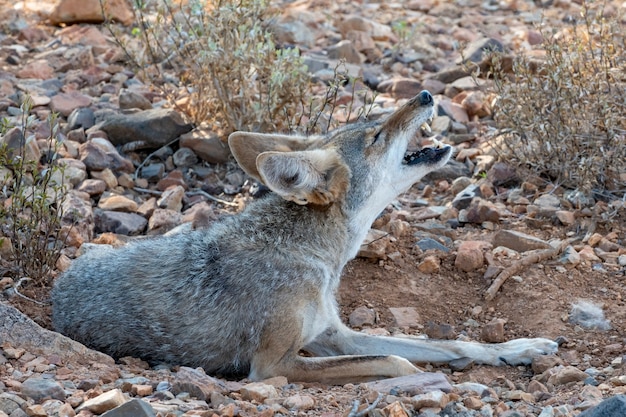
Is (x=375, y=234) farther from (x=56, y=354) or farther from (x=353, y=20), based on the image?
(x=353, y=20)

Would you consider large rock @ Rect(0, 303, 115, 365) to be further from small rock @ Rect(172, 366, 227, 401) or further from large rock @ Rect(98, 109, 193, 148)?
large rock @ Rect(98, 109, 193, 148)

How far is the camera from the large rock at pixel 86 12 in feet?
43.4

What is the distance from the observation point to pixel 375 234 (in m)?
8.29

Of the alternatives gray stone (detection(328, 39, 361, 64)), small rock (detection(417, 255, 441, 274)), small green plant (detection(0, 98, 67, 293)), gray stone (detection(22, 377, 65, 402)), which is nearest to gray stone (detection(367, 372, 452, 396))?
gray stone (detection(22, 377, 65, 402))

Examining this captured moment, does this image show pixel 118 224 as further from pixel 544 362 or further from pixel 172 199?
pixel 544 362

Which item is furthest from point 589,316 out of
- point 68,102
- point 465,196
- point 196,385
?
point 68,102

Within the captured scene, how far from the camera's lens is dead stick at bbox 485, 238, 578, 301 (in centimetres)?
775

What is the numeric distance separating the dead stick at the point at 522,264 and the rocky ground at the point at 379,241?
0.02m

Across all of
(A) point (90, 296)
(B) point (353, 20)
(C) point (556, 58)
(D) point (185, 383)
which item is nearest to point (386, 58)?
(B) point (353, 20)

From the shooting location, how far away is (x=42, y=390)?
5270 millimetres

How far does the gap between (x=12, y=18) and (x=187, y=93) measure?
14.1 ft

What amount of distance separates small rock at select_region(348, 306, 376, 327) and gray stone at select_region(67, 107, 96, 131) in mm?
4076

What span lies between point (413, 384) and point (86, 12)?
30.3 feet

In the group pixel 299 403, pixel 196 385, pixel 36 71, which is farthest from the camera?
pixel 36 71
